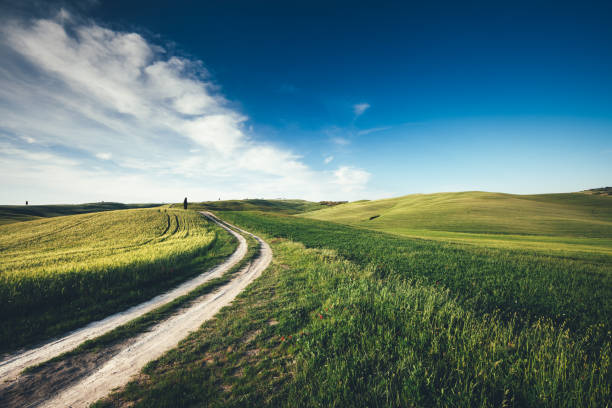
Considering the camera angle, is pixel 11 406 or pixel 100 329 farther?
pixel 100 329

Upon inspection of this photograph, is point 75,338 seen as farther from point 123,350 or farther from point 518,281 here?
A: point 518,281

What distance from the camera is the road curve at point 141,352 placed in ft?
13.9

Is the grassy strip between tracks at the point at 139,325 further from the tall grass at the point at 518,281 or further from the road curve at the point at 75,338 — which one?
the tall grass at the point at 518,281

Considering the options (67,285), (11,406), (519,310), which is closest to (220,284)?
(67,285)

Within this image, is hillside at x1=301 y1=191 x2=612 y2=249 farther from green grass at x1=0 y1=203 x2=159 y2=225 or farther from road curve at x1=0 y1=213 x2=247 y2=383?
green grass at x1=0 y1=203 x2=159 y2=225

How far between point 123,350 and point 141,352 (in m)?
0.58

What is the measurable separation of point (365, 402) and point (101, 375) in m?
5.73

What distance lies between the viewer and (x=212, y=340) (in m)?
6.07

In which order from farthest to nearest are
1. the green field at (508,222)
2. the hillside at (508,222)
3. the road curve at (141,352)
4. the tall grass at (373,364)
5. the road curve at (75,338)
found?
the hillside at (508,222), the green field at (508,222), the road curve at (75,338), the road curve at (141,352), the tall grass at (373,364)

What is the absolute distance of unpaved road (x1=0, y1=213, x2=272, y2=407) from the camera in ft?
14.2

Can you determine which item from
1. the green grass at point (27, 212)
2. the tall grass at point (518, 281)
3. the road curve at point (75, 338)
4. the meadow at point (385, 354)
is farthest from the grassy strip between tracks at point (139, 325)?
the green grass at point (27, 212)

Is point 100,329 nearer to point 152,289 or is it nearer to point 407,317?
point 152,289

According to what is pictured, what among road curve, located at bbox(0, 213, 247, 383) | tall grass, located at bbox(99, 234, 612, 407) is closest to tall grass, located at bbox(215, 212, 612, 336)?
tall grass, located at bbox(99, 234, 612, 407)

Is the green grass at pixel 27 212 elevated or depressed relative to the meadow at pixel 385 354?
elevated
